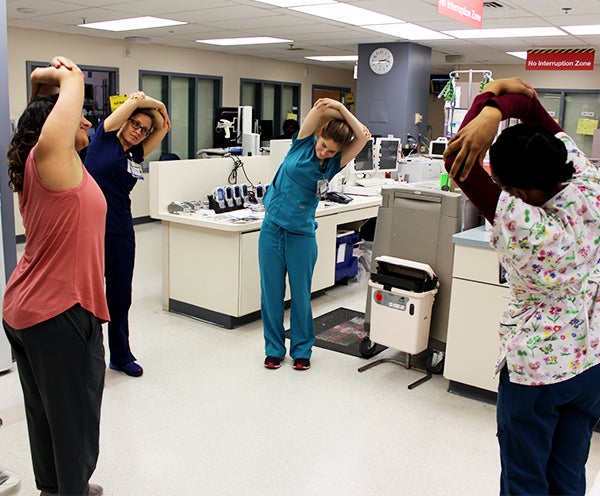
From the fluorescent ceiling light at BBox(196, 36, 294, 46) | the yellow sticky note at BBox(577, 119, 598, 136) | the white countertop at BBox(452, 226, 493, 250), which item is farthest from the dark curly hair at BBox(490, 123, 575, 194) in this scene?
the yellow sticky note at BBox(577, 119, 598, 136)

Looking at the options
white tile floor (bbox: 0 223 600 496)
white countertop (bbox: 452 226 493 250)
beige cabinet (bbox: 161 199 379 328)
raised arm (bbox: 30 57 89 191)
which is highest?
raised arm (bbox: 30 57 89 191)

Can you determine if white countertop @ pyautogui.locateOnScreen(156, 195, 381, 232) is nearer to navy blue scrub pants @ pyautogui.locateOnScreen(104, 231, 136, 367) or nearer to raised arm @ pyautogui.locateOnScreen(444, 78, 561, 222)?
navy blue scrub pants @ pyautogui.locateOnScreen(104, 231, 136, 367)

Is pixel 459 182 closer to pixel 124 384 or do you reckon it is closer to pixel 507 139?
pixel 507 139

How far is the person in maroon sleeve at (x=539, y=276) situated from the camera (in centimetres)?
139

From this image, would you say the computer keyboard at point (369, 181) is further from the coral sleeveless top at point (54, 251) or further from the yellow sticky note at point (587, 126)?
the yellow sticky note at point (587, 126)

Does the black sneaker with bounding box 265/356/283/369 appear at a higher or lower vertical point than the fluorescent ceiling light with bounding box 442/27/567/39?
lower

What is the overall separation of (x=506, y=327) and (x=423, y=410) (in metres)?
1.83

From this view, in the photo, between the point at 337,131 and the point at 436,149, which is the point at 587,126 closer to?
the point at 436,149

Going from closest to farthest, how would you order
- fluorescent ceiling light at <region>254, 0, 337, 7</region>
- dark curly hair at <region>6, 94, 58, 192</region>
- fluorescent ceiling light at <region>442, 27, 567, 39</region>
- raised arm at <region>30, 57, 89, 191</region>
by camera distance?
1. raised arm at <region>30, 57, 89, 191</region>
2. dark curly hair at <region>6, 94, 58, 192</region>
3. fluorescent ceiling light at <region>254, 0, 337, 7</region>
4. fluorescent ceiling light at <region>442, 27, 567, 39</region>

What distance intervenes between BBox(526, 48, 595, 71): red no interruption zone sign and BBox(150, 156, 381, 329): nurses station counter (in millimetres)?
5477

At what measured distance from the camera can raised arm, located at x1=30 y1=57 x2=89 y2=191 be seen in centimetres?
172

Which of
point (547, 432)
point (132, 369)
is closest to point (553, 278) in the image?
point (547, 432)

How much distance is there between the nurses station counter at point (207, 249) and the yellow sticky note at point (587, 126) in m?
7.38

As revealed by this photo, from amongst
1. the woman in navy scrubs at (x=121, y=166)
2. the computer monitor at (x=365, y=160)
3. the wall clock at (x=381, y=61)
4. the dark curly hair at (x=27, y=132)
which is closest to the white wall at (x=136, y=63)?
the wall clock at (x=381, y=61)
